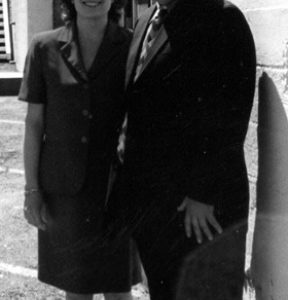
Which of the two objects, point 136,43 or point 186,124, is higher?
point 136,43

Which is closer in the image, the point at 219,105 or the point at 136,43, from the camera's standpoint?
the point at 219,105

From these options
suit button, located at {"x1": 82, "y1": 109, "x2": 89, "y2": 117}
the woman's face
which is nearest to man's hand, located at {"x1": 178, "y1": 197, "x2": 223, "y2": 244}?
suit button, located at {"x1": 82, "y1": 109, "x2": 89, "y2": 117}

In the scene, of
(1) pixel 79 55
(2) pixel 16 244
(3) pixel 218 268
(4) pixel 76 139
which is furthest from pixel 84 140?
(2) pixel 16 244

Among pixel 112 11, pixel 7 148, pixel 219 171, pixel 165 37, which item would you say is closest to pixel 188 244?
pixel 219 171

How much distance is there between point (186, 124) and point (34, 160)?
73 centimetres

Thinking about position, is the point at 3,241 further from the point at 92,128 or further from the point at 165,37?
the point at 165,37

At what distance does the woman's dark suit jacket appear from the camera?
249 centimetres

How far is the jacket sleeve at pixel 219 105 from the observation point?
2105mm

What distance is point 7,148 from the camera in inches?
279

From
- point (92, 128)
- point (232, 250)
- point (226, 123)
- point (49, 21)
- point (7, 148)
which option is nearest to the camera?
point (226, 123)

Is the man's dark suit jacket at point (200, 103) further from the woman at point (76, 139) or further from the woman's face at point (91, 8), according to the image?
the woman's face at point (91, 8)

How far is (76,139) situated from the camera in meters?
2.53

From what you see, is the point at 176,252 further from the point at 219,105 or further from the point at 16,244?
the point at 16,244

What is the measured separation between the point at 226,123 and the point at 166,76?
0.85ft
